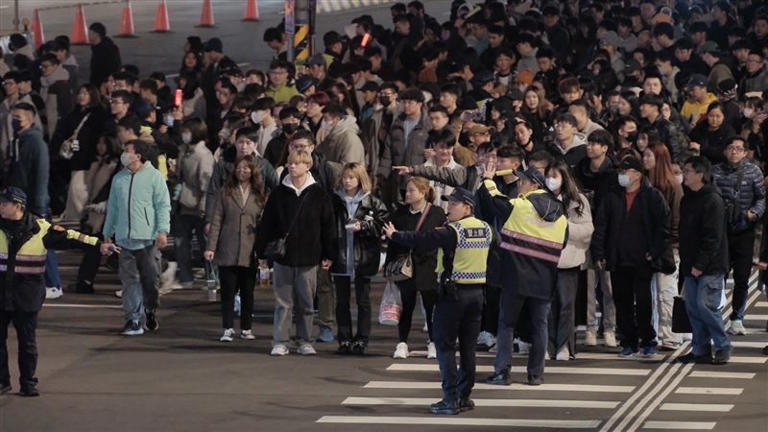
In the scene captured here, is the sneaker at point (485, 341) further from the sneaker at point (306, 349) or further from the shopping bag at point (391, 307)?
the sneaker at point (306, 349)

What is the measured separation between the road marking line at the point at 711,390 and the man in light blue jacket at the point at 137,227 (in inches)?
218

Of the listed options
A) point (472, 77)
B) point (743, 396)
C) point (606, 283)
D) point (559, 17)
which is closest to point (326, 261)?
point (606, 283)

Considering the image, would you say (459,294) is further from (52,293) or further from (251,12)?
(251,12)

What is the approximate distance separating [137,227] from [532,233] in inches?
180

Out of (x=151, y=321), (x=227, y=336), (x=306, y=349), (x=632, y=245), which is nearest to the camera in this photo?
(x=632, y=245)

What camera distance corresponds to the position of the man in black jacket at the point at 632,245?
59.9 feet

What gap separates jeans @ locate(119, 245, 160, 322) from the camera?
64.1ft

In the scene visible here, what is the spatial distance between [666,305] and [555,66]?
10.7 m

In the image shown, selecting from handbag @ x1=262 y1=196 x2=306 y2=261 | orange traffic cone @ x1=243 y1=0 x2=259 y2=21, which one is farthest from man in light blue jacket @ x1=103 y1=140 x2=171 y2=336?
orange traffic cone @ x1=243 y1=0 x2=259 y2=21

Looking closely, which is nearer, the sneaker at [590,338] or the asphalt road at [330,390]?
the asphalt road at [330,390]

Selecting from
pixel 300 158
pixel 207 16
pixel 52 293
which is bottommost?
pixel 52 293

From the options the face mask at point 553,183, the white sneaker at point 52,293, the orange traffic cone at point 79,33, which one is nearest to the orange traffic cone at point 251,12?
the orange traffic cone at point 79,33

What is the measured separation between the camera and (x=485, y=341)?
18.9m

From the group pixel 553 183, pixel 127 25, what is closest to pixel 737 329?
pixel 553 183
